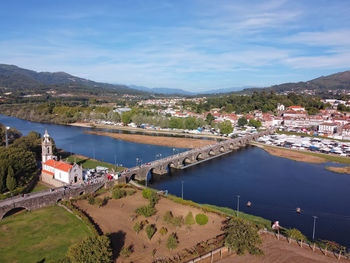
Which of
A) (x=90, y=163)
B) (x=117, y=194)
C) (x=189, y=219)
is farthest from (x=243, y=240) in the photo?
(x=90, y=163)

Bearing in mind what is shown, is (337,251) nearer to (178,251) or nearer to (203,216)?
(203,216)

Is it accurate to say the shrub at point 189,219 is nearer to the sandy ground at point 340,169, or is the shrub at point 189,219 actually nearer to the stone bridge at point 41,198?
the stone bridge at point 41,198

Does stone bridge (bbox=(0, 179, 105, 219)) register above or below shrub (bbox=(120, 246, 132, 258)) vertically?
above

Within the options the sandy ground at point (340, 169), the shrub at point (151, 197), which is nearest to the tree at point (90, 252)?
the shrub at point (151, 197)

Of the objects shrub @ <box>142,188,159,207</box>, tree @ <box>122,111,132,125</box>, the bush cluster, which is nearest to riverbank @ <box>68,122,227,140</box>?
tree @ <box>122,111,132,125</box>

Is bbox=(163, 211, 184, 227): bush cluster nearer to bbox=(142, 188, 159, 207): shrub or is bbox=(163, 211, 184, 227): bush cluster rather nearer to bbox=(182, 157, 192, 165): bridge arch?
bbox=(142, 188, 159, 207): shrub
